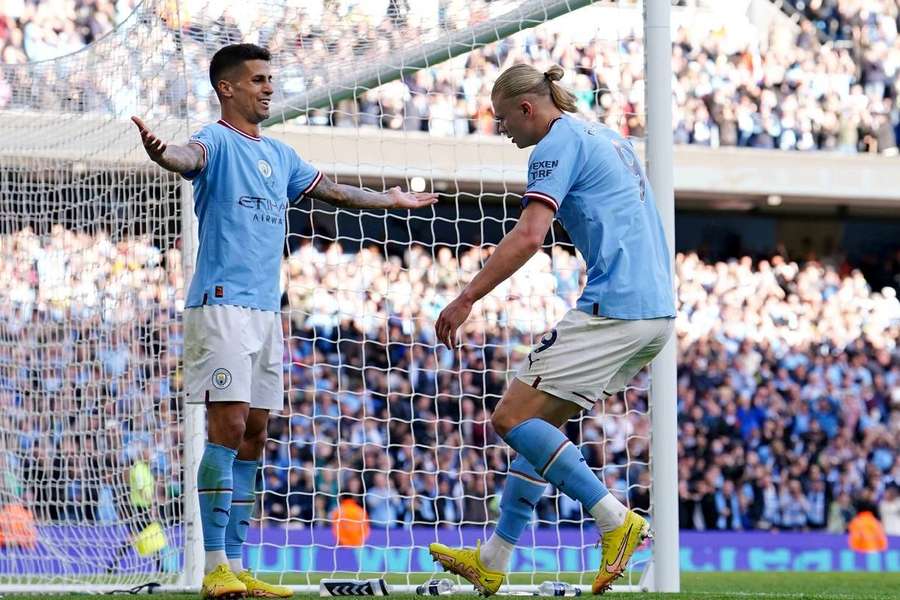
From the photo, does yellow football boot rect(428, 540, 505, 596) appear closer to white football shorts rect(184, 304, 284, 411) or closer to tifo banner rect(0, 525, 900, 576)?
white football shorts rect(184, 304, 284, 411)

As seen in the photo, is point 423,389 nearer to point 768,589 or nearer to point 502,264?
point 768,589

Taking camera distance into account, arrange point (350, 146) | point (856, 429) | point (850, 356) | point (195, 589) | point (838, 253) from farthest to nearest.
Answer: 1. point (838, 253)
2. point (850, 356)
3. point (856, 429)
4. point (350, 146)
5. point (195, 589)

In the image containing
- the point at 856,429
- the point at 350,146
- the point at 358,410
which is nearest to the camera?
the point at 350,146

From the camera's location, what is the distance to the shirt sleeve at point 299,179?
5508 millimetres

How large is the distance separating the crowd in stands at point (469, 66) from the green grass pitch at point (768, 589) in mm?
2481

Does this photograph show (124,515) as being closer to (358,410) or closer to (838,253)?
(358,410)

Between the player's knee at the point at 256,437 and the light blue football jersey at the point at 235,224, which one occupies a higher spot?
the light blue football jersey at the point at 235,224

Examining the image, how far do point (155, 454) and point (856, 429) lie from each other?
39.7 ft

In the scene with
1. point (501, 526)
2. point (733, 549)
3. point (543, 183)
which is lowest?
point (733, 549)

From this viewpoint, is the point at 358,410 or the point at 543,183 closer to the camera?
the point at 543,183

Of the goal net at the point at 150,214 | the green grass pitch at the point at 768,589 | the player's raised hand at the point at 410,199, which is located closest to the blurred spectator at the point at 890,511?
the green grass pitch at the point at 768,589

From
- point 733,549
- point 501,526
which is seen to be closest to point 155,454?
point 501,526

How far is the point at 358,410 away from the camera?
48.2 ft

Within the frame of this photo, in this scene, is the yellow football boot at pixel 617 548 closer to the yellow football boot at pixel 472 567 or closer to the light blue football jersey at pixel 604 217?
the yellow football boot at pixel 472 567
